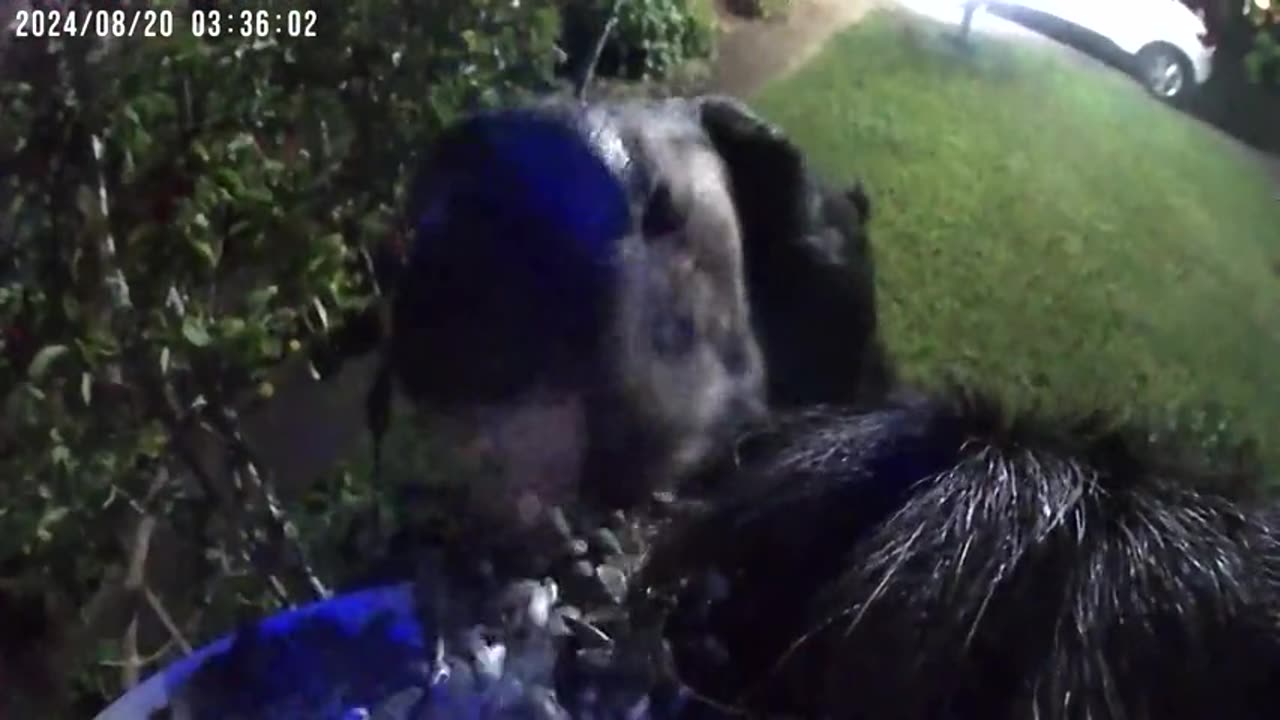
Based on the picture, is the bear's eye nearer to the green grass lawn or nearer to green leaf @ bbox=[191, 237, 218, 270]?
the green grass lawn

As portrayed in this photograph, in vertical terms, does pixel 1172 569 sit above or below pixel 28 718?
above

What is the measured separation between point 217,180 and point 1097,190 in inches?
15.0

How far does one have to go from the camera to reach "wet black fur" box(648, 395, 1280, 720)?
1.81 ft

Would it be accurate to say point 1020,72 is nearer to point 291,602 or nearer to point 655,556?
point 655,556

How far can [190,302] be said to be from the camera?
0.65m

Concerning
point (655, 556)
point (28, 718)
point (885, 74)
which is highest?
point (885, 74)

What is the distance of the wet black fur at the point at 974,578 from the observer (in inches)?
21.7

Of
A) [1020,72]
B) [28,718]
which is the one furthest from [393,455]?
[1020,72]

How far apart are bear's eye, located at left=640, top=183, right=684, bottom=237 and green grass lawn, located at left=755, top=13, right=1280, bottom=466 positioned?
0.06 metres

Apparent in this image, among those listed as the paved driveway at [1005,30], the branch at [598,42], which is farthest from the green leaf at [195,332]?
the paved driveway at [1005,30]

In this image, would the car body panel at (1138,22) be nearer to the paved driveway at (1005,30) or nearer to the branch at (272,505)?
the paved driveway at (1005,30)

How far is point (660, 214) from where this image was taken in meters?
0.62

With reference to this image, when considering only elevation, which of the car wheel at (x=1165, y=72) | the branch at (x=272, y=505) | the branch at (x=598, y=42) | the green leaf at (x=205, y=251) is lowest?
the branch at (x=272, y=505)

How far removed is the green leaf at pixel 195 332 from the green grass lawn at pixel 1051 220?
268mm
